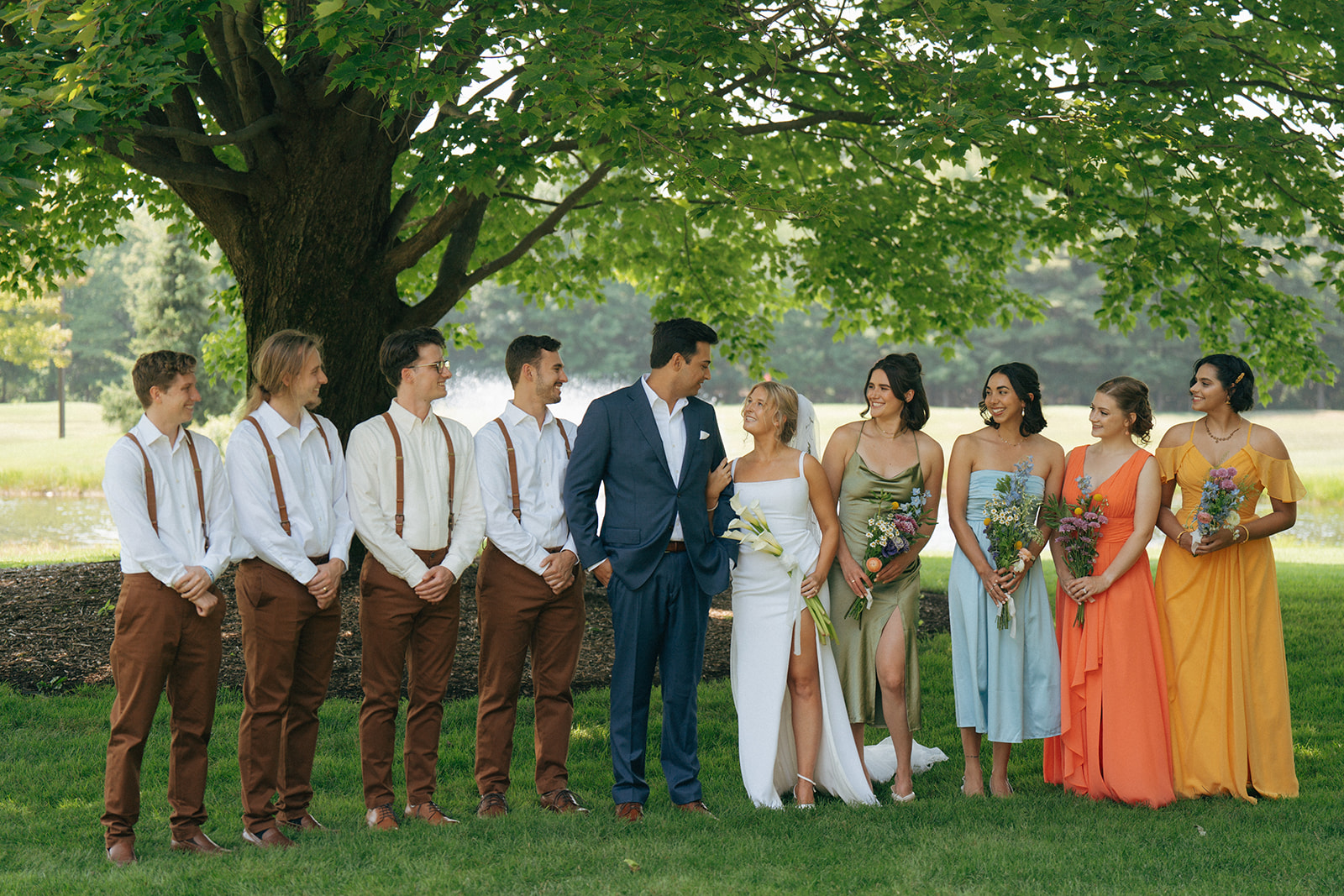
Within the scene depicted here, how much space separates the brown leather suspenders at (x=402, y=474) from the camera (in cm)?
554

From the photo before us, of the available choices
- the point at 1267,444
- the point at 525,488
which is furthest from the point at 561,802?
the point at 1267,444

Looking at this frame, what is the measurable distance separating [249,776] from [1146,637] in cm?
479

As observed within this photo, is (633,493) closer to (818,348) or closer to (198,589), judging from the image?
(198,589)

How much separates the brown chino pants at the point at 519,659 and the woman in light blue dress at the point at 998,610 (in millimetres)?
2204

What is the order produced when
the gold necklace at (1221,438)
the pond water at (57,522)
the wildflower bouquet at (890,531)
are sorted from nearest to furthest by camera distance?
1. the wildflower bouquet at (890,531)
2. the gold necklace at (1221,438)
3. the pond water at (57,522)

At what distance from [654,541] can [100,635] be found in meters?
6.32

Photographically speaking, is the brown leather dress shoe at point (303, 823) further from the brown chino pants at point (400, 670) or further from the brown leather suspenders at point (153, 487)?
the brown leather suspenders at point (153, 487)

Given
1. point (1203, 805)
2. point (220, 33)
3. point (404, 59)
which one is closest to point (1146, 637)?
point (1203, 805)

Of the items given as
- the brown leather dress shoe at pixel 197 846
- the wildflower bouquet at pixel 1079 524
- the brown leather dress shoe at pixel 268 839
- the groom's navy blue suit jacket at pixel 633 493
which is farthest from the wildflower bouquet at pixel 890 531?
the brown leather dress shoe at pixel 197 846

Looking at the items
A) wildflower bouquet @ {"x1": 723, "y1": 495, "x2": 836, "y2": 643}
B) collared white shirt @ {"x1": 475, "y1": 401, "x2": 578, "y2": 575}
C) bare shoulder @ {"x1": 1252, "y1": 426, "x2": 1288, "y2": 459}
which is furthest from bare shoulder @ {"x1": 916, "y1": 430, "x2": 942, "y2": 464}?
collared white shirt @ {"x1": 475, "y1": 401, "x2": 578, "y2": 575}

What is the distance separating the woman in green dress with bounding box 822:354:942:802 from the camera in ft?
20.2

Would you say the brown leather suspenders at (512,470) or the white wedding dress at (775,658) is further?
the white wedding dress at (775,658)

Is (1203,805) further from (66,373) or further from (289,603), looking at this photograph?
(66,373)

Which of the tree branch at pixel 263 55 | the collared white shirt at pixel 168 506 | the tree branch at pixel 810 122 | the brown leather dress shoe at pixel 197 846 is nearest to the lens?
the collared white shirt at pixel 168 506
